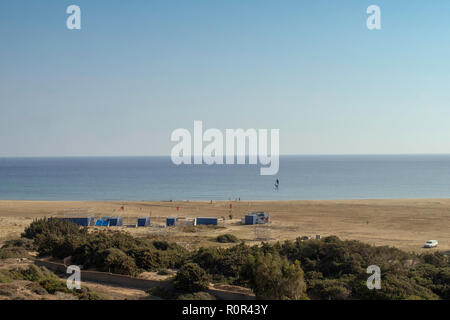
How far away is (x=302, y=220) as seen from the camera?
128 feet

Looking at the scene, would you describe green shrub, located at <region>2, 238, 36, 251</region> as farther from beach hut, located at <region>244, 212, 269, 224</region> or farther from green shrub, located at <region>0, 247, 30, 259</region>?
beach hut, located at <region>244, 212, 269, 224</region>

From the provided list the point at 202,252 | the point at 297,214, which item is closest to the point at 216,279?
the point at 202,252

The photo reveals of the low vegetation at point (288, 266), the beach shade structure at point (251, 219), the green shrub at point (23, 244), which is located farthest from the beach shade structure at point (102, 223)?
the low vegetation at point (288, 266)

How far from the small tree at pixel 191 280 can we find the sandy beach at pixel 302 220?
1102 centimetres

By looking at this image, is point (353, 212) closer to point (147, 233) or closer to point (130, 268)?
point (147, 233)

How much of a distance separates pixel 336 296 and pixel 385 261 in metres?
3.66

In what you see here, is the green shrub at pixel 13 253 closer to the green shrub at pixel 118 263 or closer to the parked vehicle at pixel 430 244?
the green shrub at pixel 118 263

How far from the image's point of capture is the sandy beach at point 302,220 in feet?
96.8

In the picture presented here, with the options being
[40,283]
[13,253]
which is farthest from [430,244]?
[13,253]

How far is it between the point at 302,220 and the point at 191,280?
1043 inches

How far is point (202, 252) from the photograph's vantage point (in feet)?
59.3

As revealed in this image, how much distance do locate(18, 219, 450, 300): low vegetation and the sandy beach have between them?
7.49 m

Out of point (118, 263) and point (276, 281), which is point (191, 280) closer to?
point (276, 281)

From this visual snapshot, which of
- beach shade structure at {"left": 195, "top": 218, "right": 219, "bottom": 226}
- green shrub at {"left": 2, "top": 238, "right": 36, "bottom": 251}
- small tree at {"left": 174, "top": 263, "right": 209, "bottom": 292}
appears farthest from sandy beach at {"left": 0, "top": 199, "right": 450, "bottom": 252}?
small tree at {"left": 174, "top": 263, "right": 209, "bottom": 292}
